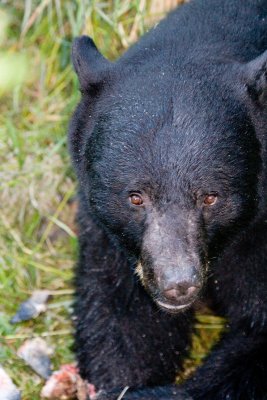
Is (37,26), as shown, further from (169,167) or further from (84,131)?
(169,167)

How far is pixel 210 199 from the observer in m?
4.88

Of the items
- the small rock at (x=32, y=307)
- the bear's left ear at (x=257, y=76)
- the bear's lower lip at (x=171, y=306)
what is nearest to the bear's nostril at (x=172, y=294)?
the bear's lower lip at (x=171, y=306)

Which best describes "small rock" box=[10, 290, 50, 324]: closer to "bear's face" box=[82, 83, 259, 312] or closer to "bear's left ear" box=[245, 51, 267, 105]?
"bear's face" box=[82, 83, 259, 312]

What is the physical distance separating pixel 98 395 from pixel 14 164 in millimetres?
2171

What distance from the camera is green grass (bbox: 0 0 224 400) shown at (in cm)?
654

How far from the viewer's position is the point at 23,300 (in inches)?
261

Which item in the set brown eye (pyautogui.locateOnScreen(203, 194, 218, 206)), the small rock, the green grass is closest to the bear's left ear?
brown eye (pyautogui.locateOnScreen(203, 194, 218, 206))

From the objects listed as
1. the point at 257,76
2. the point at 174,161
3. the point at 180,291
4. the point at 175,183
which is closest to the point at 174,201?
the point at 175,183

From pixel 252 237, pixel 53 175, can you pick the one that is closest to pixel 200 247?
pixel 252 237

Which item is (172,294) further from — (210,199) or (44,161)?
(44,161)

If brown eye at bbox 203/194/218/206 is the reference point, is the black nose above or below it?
below

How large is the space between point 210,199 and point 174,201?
19cm

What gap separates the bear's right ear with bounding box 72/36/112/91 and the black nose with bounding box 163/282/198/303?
1.21 metres

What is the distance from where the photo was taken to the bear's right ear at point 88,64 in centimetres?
525
